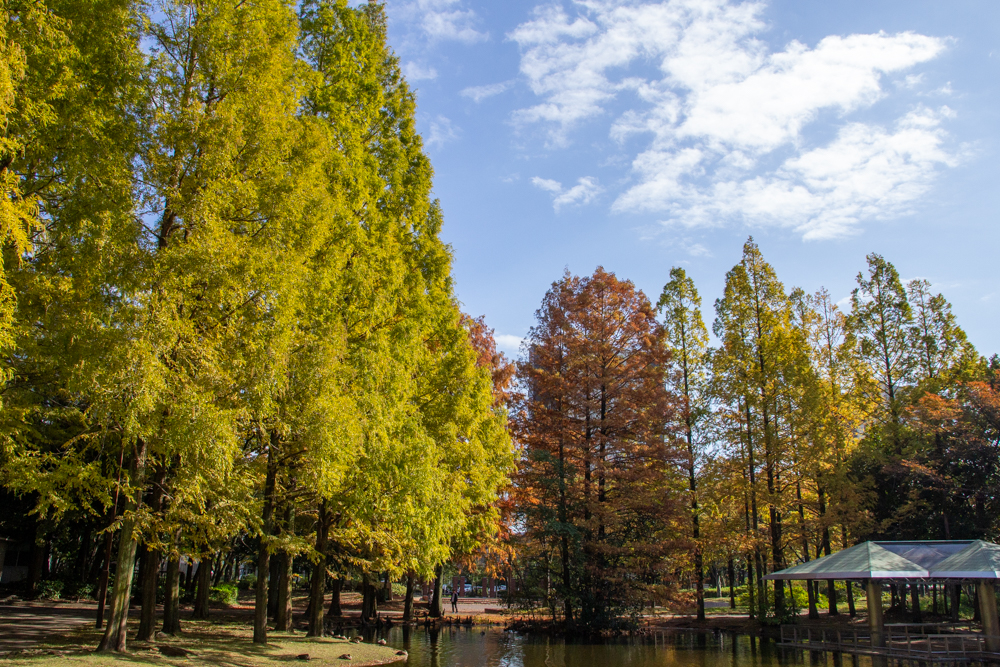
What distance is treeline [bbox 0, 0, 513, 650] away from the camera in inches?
383

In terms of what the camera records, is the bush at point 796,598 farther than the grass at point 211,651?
Yes

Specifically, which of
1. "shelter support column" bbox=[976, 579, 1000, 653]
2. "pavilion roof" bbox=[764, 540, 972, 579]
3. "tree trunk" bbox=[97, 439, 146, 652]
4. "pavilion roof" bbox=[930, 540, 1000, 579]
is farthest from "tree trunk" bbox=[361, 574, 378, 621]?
"shelter support column" bbox=[976, 579, 1000, 653]

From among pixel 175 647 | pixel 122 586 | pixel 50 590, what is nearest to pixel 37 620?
pixel 175 647

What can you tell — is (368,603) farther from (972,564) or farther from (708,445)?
(972,564)

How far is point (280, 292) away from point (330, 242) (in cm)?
273

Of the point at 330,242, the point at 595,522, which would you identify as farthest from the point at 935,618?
the point at 330,242

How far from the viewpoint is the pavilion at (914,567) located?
1917cm

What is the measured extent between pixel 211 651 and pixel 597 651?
39.8ft

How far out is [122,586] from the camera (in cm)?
1044

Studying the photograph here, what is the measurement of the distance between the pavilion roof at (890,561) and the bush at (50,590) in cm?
2936

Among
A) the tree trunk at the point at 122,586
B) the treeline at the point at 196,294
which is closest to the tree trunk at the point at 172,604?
the treeline at the point at 196,294

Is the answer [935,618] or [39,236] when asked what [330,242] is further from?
[935,618]

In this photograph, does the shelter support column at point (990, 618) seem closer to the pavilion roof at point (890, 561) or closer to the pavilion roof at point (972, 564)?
the pavilion roof at point (972, 564)

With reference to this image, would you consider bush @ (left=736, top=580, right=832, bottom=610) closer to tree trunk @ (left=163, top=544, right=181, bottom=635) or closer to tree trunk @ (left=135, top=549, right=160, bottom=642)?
tree trunk @ (left=163, top=544, right=181, bottom=635)
